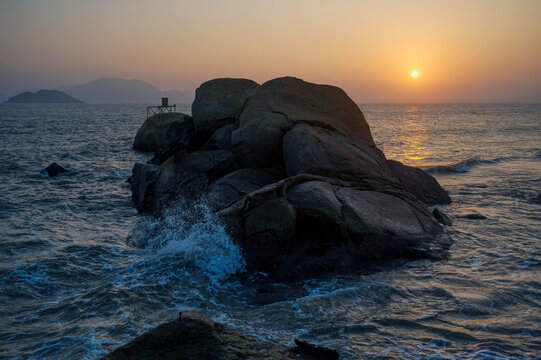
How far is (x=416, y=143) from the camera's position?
115 ft

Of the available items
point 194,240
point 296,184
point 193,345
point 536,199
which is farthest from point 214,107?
point 193,345

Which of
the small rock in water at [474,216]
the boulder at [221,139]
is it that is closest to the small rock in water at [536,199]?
the small rock in water at [474,216]

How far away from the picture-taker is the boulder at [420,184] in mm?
13172

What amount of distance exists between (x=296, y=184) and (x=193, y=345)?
5.04m

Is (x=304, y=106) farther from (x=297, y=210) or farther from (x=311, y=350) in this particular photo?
(x=311, y=350)

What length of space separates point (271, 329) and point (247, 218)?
2769 millimetres

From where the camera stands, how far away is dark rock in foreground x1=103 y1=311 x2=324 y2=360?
3729mm

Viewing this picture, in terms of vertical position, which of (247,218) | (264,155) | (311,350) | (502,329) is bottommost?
(502,329)

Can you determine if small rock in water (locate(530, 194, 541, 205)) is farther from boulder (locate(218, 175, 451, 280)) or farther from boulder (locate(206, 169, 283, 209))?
boulder (locate(206, 169, 283, 209))

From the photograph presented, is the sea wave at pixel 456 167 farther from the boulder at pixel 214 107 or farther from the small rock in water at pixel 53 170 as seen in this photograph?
the small rock in water at pixel 53 170

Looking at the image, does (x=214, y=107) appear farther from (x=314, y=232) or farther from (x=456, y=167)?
(x=456, y=167)

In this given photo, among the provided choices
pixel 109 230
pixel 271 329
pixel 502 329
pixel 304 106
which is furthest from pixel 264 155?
pixel 502 329

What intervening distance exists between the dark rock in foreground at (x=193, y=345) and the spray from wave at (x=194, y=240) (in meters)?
3.35

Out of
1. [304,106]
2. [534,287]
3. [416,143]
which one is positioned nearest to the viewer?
[534,287]
